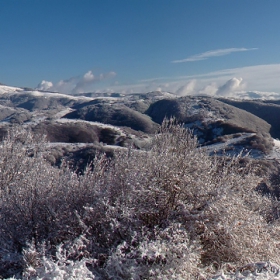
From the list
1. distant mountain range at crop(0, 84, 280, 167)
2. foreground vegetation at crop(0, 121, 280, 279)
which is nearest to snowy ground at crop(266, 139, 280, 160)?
distant mountain range at crop(0, 84, 280, 167)

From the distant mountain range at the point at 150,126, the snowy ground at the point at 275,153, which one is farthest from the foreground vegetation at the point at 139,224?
the snowy ground at the point at 275,153

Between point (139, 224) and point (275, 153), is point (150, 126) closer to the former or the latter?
point (275, 153)

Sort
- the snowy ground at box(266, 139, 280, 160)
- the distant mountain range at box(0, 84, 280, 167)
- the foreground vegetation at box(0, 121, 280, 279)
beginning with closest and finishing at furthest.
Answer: the foreground vegetation at box(0, 121, 280, 279)
the snowy ground at box(266, 139, 280, 160)
the distant mountain range at box(0, 84, 280, 167)

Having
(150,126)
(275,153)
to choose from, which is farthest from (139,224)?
(150,126)

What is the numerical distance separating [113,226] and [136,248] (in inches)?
16.8

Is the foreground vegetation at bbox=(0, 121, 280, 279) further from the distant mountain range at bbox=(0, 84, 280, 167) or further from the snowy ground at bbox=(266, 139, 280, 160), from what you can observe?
the snowy ground at bbox=(266, 139, 280, 160)

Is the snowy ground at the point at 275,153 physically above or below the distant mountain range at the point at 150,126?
below

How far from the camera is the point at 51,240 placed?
513cm

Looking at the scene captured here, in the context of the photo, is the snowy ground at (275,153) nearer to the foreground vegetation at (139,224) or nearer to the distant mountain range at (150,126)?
the distant mountain range at (150,126)

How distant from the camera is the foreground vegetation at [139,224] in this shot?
4434 millimetres

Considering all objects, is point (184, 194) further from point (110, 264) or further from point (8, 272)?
point (8, 272)

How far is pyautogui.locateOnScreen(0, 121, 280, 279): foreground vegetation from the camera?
175 inches

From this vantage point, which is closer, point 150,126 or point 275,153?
point 275,153

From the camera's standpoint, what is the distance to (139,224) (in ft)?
16.5
